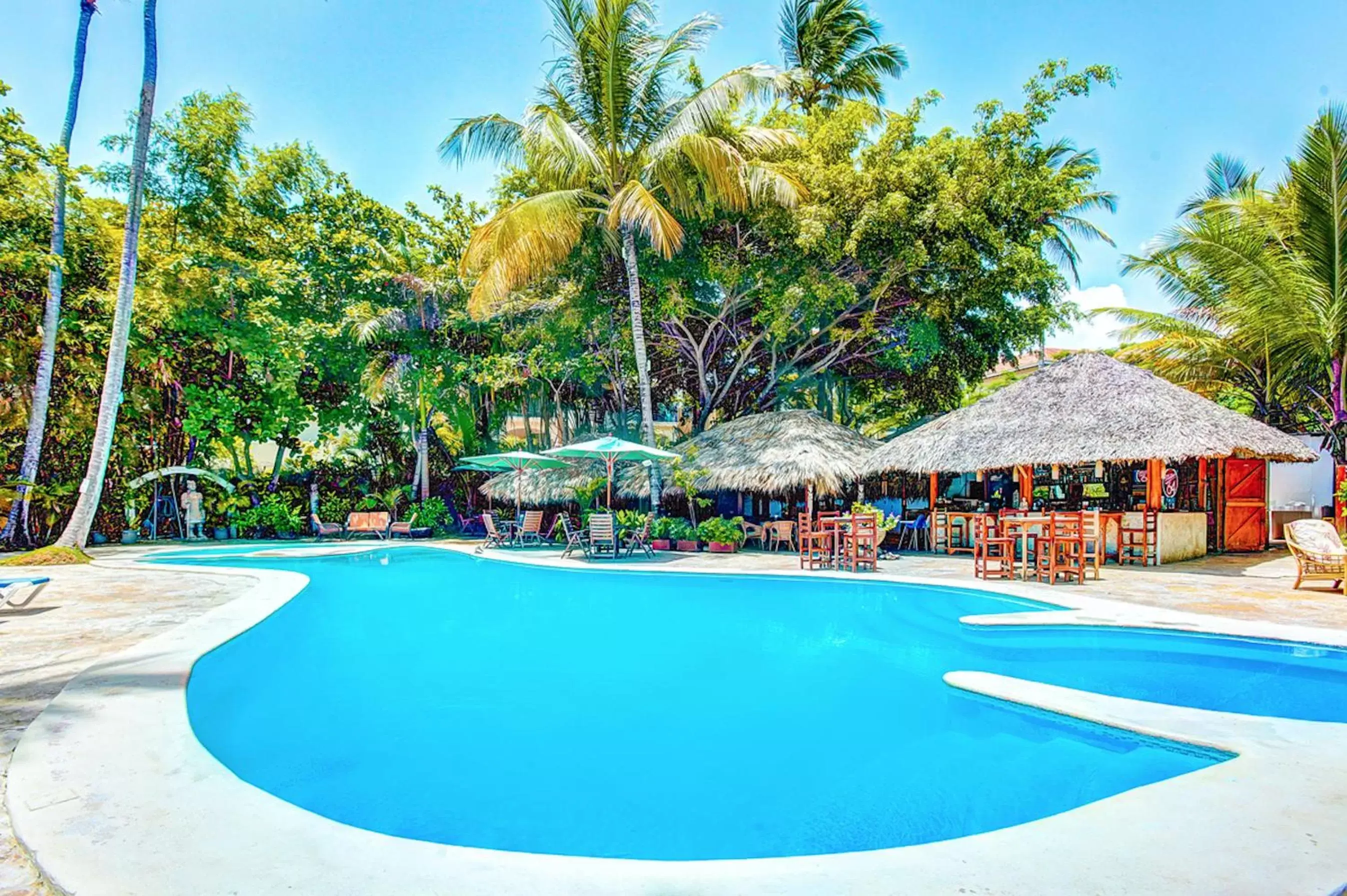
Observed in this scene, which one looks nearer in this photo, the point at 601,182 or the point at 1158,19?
the point at 1158,19

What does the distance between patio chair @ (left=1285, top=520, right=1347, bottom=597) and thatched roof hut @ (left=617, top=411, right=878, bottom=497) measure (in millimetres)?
6526

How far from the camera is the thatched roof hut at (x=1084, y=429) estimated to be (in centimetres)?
1074

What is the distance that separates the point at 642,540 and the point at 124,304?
8945mm

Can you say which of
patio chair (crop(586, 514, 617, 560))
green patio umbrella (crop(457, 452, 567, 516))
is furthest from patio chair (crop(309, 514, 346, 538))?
patio chair (crop(586, 514, 617, 560))

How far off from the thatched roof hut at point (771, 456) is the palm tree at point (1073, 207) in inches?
240

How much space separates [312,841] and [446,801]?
36.5 inches

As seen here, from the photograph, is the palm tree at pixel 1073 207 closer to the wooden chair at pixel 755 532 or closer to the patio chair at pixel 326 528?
the wooden chair at pixel 755 532

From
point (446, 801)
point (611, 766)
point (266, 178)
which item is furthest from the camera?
point (266, 178)

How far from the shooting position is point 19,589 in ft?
25.3

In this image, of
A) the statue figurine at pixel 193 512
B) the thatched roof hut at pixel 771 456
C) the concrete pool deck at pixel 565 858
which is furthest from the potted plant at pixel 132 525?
the concrete pool deck at pixel 565 858

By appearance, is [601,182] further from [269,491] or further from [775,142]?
[269,491]

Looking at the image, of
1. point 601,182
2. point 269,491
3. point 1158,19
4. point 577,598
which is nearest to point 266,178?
point 269,491

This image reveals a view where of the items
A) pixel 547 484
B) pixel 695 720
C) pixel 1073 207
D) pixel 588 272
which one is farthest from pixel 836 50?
pixel 695 720

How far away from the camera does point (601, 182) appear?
46.3ft
